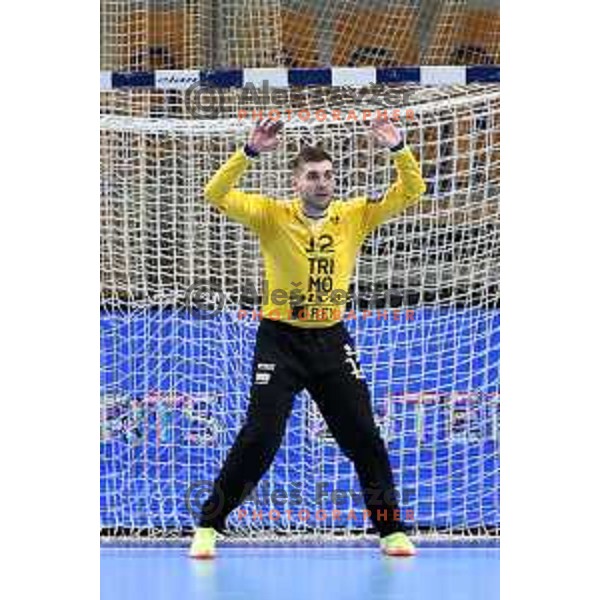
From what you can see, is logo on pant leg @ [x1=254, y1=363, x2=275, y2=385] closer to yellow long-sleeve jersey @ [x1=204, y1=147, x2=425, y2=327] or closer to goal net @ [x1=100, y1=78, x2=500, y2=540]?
yellow long-sleeve jersey @ [x1=204, y1=147, x2=425, y2=327]

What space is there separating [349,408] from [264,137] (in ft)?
3.54

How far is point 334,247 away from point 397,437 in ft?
3.27

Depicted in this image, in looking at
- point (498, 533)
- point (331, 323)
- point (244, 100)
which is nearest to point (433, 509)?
point (498, 533)

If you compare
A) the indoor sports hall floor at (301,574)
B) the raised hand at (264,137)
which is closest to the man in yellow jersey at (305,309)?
the raised hand at (264,137)

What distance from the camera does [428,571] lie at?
23.0 ft

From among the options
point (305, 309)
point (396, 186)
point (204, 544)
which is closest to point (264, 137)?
point (396, 186)

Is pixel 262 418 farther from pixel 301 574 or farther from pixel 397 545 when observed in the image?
pixel 397 545

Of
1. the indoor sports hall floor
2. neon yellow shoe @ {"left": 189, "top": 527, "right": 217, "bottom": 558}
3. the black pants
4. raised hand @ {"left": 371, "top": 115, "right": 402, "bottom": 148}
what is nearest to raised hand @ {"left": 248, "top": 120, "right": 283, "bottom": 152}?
raised hand @ {"left": 371, "top": 115, "right": 402, "bottom": 148}

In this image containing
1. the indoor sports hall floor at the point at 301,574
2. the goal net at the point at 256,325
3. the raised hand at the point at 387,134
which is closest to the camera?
the indoor sports hall floor at the point at 301,574

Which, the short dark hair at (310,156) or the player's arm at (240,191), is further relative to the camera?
the short dark hair at (310,156)

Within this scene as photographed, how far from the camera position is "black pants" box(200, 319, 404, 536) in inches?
278

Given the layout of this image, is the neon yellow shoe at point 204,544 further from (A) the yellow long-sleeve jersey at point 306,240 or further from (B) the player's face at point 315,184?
(B) the player's face at point 315,184

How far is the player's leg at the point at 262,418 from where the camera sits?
7.07 metres

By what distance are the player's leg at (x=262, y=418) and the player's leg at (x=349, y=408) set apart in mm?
112
